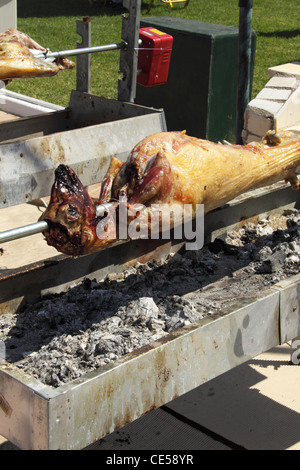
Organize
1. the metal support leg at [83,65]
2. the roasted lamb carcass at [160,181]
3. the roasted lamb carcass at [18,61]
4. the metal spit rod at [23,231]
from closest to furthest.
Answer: the metal spit rod at [23,231]
the roasted lamb carcass at [160,181]
the roasted lamb carcass at [18,61]
the metal support leg at [83,65]

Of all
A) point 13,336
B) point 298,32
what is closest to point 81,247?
point 13,336

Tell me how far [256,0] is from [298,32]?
350cm

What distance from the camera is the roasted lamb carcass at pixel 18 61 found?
3.78 m

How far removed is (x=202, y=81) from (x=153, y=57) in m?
1.35

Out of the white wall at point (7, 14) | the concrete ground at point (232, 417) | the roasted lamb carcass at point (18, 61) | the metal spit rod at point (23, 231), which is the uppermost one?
the roasted lamb carcass at point (18, 61)

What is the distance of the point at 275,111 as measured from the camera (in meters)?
5.46

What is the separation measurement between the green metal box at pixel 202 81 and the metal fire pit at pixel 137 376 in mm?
3654

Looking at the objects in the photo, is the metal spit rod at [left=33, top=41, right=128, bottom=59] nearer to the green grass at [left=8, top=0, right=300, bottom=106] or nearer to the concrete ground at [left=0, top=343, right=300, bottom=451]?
the concrete ground at [left=0, top=343, right=300, bottom=451]

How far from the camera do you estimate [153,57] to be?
4816 millimetres

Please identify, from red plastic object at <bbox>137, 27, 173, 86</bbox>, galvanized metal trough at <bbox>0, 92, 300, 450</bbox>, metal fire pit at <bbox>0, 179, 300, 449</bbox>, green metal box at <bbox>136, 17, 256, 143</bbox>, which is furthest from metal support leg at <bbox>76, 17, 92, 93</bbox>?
metal fire pit at <bbox>0, 179, 300, 449</bbox>

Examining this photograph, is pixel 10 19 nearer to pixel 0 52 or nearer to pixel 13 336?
pixel 0 52

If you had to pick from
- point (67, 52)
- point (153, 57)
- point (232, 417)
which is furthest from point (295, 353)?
point (153, 57)

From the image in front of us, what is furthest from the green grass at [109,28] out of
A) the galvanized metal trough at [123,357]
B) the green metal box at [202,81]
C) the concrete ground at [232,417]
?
the concrete ground at [232,417]

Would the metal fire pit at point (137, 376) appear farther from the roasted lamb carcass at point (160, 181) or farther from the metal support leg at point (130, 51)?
the metal support leg at point (130, 51)
